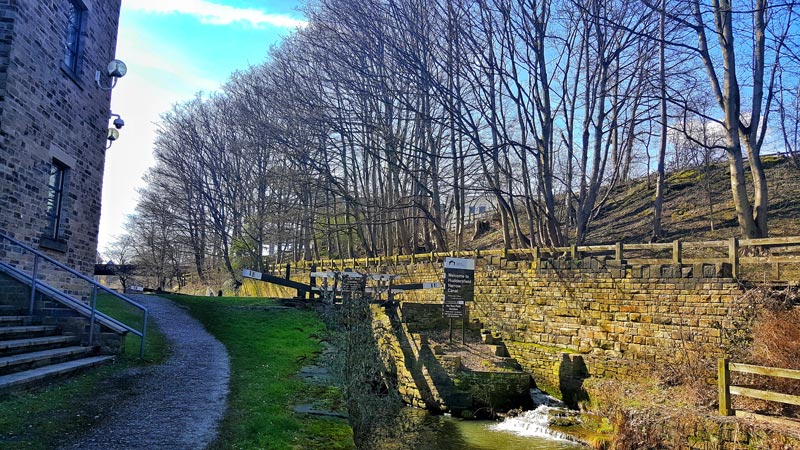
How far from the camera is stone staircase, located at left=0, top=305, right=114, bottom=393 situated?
6.26 metres

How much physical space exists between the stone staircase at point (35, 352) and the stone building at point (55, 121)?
2245 mm

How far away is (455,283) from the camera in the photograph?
1458 cm

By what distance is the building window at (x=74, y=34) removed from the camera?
451 inches

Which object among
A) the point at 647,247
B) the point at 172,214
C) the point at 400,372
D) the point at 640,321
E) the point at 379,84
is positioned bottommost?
the point at 400,372

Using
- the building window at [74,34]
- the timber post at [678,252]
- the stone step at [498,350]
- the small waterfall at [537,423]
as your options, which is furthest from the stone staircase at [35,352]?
the timber post at [678,252]

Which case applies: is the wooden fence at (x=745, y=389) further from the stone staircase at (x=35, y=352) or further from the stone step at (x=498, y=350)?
the stone staircase at (x=35, y=352)

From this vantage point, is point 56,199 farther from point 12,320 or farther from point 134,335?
point 12,320

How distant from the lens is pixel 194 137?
31906 mm

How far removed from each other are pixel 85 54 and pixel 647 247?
44.9 ft

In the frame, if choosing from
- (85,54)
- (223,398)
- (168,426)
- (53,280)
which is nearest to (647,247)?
(223,398)

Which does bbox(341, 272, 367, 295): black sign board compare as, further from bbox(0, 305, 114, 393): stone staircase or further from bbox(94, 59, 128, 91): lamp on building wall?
bbox(94, 59, 128, 91): lamp on building wall

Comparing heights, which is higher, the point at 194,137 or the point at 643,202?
the point at 194,137

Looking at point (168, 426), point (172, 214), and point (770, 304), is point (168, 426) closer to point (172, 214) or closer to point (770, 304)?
point (770, 304)

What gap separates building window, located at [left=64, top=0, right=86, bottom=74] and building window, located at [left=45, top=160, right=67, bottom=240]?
86.1 inches
